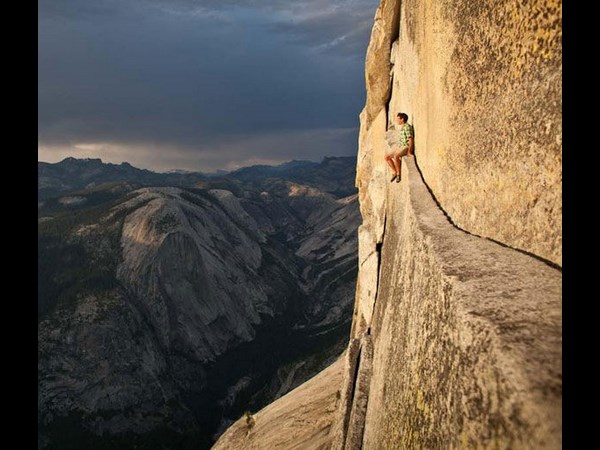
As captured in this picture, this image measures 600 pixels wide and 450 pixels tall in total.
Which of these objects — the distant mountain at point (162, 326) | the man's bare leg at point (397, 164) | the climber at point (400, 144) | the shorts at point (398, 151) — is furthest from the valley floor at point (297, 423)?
the distant mountain at point (162, 326)

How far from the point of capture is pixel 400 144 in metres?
17.1

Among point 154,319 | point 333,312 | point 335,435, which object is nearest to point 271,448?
point 335,435

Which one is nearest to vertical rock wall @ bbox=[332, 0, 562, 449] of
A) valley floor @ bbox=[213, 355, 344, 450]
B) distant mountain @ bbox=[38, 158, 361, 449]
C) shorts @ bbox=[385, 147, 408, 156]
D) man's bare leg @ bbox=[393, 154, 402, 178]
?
shorts @ bbox=[385, 147, 408, 156]

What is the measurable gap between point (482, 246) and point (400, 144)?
35.2 ft

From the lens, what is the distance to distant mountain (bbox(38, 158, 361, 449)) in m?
94.2

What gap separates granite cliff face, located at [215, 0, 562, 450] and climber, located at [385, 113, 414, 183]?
9.77 ft

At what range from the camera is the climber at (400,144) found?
54.6 ft

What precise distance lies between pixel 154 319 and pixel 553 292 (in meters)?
129

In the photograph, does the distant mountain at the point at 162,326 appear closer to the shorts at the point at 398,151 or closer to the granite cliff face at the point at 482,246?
the shorts at the point at 398,151

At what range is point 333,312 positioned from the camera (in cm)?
15900

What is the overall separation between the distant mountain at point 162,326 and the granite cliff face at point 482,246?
282 feet

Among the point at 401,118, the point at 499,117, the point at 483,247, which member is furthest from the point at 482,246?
the point at 401,118
